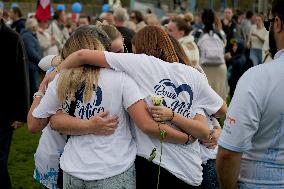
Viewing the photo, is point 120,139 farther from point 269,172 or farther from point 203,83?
point 269,172

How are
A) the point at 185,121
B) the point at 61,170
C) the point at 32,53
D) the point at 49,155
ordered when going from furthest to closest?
the point at 32,53 < the point at 49,155 < the point at 61,170 < the point at 185,121

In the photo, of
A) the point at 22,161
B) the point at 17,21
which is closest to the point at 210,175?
the point at 22,161

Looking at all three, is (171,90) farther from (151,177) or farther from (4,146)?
(4,146)

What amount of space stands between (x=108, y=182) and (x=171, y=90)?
612 millimetres

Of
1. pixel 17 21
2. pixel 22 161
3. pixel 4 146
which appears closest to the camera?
pixel 4 146

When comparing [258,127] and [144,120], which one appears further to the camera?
[144,120]

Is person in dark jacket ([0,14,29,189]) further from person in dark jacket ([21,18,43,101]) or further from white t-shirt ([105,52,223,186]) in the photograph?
person in dark jacket ([21,18,43,101])

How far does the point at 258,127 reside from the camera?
102 inches

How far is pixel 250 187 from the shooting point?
267 cm

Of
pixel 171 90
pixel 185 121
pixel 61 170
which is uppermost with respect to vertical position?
pixel 171 90

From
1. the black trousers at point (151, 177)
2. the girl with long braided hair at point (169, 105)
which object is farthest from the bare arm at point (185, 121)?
the black trousers at point (151, 177)

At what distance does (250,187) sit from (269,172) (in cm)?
11

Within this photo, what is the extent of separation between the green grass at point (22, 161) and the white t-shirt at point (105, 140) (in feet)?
12.0

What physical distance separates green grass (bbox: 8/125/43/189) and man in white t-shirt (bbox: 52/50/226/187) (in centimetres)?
369
